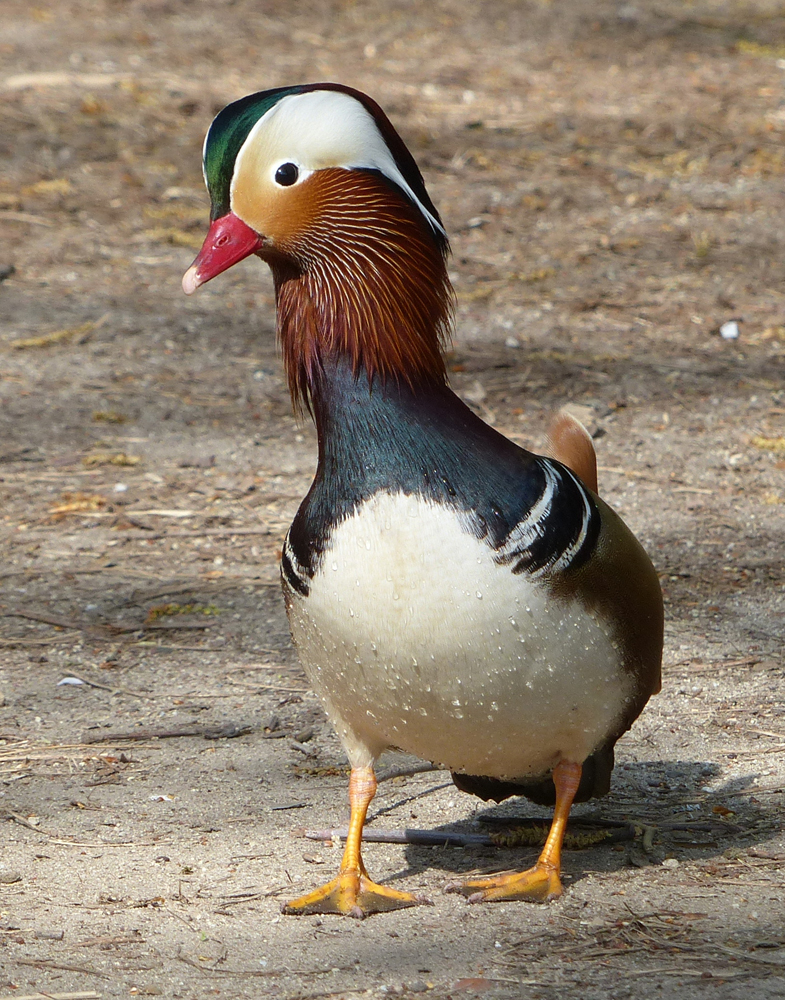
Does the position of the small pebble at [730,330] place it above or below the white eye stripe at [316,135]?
below

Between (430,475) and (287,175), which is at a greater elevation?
(287,175)

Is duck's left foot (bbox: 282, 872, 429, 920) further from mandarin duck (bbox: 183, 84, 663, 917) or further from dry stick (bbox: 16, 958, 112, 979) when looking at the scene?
dry stick (bbox: 16, 958, 112, 979)

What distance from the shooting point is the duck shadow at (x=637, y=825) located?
3121mm

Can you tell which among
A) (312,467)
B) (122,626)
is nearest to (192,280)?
(122,626)

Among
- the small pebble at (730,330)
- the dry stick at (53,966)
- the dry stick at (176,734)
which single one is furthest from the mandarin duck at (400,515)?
the small pebble at (730,330)

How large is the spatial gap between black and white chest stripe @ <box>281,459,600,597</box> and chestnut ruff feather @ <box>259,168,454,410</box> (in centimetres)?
35

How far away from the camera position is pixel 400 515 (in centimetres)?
258

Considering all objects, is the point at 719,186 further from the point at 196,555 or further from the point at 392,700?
the point at 392,700

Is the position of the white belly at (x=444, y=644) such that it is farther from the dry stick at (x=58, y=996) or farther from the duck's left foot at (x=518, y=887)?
the dry stick at (x=58, y=996)

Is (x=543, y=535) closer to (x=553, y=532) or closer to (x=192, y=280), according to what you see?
(x=553, y=532)

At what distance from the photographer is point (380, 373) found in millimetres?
2725

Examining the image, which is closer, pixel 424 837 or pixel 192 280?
pixel 192 280

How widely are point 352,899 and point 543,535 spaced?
928mm

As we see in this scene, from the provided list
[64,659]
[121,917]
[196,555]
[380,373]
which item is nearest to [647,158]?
[196,555]
